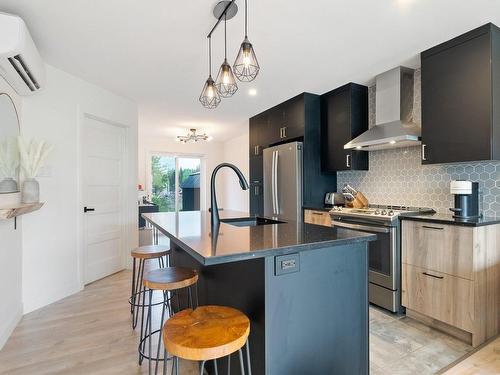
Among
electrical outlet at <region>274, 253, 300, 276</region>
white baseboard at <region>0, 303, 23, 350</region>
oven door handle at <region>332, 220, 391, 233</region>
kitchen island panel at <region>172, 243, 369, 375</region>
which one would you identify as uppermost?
electrical outlet at <region>274, 253, 300, 276</region>

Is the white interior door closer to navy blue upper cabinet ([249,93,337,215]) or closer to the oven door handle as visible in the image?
navy blue upper cabinet ([249,93,337,215])

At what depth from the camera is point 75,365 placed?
1.89 metres

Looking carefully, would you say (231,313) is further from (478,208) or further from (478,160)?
(478,208)

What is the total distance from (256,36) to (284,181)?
2.06 metres

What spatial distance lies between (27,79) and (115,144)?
1.63m

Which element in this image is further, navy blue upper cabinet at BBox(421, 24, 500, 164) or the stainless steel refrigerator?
the stainless steel refrigerator

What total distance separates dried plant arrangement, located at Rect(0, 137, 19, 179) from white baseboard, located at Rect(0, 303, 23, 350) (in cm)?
114

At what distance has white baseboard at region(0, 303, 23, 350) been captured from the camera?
2138mm

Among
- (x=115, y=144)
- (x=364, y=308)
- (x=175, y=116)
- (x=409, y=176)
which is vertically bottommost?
(x=364, y=308)

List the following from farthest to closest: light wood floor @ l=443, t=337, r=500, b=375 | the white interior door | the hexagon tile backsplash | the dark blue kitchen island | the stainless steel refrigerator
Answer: the stainless steel refrigerator → the white interior door → the hexagon tile backsplash → light wood floor @ l=443, t=337, r=500, b=375 → the dark blue kitchen island

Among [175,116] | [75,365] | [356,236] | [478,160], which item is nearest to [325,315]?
[356,236]

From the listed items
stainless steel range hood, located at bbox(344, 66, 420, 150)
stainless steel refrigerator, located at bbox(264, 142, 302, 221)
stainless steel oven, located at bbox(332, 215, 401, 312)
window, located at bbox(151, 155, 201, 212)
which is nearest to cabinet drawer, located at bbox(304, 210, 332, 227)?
stainless steel refrigerator, located at bbox(264, 142, 302, 221)

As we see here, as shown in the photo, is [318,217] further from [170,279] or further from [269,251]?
[269,251]

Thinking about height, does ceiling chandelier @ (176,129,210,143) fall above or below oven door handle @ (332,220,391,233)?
above
